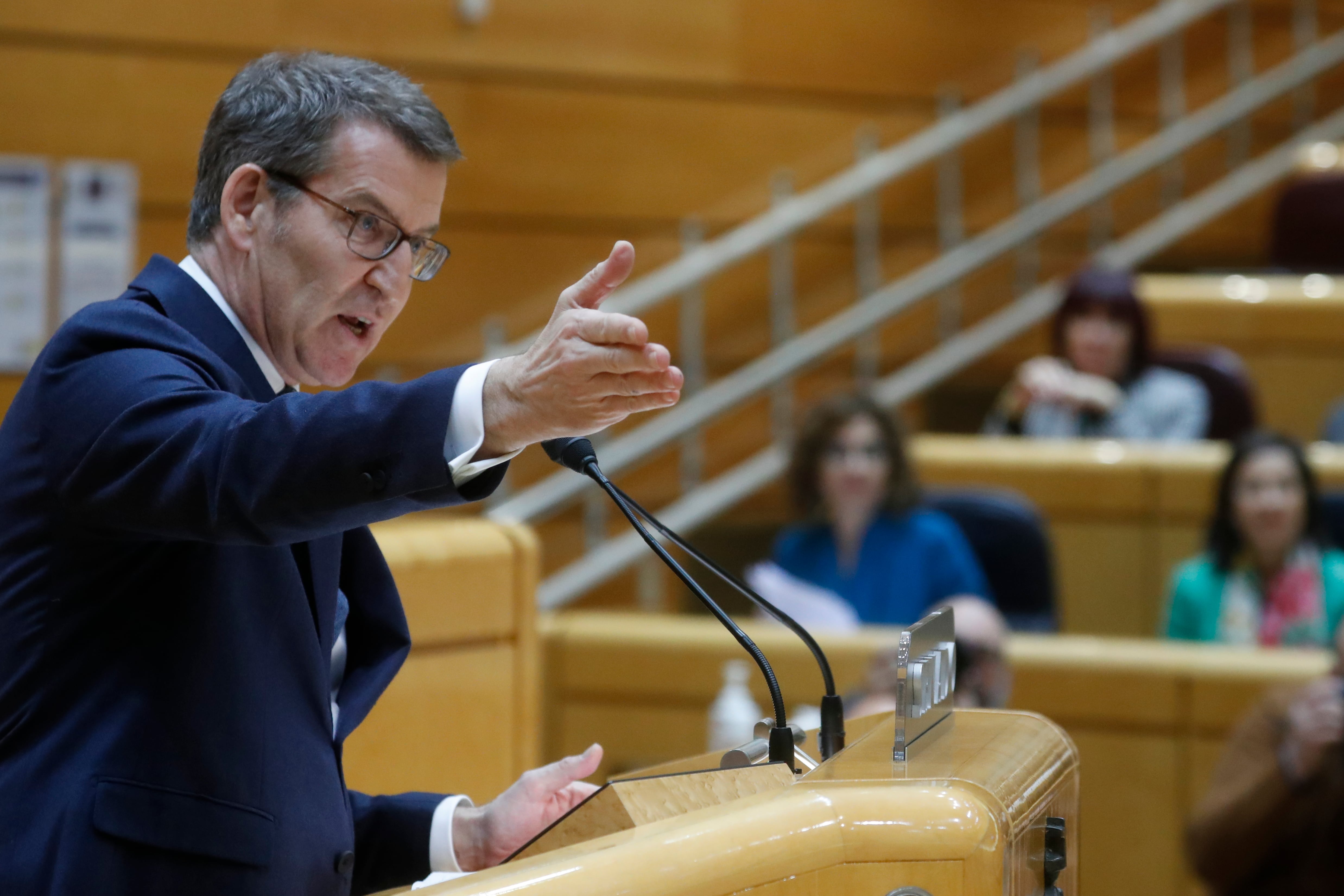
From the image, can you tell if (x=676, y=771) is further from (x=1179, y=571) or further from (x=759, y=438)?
(x=759, y=438)

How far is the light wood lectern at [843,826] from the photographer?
2.75ft

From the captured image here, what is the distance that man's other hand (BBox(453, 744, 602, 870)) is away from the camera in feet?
3.88

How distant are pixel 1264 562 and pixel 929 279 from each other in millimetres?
1610

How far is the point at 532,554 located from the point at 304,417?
1.21 meters

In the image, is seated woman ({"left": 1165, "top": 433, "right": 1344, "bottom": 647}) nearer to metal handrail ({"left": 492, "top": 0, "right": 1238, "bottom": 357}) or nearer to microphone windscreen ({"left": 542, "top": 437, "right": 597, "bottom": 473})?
metal handrail ({"left": 492, "top": 0, "right": 1238, "bottom": 357})

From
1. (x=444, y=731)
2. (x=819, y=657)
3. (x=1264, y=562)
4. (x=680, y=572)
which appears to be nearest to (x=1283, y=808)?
(x=1264, y=562)

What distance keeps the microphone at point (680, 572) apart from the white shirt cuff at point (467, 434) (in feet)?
0.36

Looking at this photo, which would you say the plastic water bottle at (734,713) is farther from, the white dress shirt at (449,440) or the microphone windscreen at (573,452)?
the microphone windscreen at (573,452)

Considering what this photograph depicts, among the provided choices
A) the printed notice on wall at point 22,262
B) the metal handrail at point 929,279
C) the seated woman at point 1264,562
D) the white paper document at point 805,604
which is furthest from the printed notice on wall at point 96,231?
the seated woman at point 1264,562

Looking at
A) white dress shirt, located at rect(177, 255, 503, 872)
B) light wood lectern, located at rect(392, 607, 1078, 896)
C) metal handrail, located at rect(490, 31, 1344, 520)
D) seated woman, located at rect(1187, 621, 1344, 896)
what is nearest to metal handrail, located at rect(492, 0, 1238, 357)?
metal handrail, located at rect(490, 31, 1344, 520)

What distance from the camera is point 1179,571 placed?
11.0ft

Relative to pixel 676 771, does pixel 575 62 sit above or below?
above

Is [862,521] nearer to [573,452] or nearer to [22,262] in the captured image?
[22,262]

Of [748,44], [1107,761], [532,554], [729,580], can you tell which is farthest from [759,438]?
[729,580]
